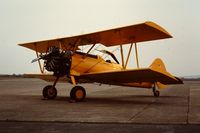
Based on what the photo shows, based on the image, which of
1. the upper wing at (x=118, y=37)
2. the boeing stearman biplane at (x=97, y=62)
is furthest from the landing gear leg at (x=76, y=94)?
the upper wing at (x=118, y=37)

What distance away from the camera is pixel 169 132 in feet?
17.9

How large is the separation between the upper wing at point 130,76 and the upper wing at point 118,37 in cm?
138

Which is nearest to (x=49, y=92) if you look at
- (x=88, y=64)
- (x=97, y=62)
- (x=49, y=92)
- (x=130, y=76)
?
(x=49, y=92)

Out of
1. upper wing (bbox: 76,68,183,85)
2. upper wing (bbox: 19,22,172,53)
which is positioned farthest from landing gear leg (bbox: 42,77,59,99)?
upper wing (bbox: 19,22,172,53)

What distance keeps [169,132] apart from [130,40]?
7.68 metres

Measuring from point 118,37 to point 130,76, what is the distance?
70.3 inches

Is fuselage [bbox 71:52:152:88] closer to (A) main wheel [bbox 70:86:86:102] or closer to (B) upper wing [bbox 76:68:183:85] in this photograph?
(B) upper wing [bbox 76:68:183:85]

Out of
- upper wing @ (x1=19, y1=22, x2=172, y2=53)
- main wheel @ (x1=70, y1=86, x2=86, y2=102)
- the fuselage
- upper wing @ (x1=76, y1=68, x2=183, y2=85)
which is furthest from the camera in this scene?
the fuselage

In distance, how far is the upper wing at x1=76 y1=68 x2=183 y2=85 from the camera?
10.9 meters

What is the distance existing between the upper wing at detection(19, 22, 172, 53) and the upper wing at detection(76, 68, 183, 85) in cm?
138

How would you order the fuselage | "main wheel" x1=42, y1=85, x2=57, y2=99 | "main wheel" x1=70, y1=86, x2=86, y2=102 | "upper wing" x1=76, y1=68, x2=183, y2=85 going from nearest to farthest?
"upper wing" x1=76, y1=68, x2=183, y2=85, "main wheel" x1=70, y1=86, x2=86, y2=102, the fuselage, "main wheel" x1=42, y1=85, x2=57, y2=99

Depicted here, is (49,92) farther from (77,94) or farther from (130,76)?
(130,76)

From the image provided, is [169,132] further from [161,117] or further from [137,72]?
[137,72]

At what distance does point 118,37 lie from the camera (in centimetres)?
1271
